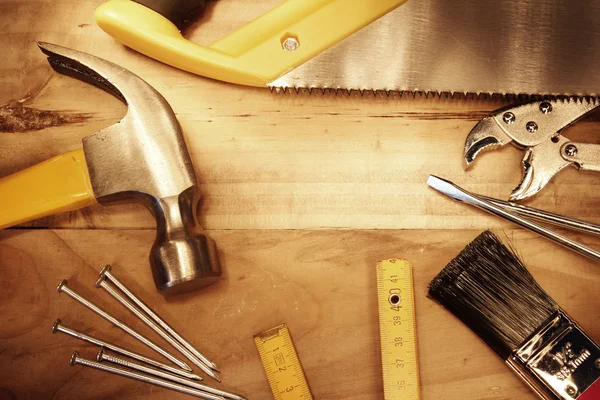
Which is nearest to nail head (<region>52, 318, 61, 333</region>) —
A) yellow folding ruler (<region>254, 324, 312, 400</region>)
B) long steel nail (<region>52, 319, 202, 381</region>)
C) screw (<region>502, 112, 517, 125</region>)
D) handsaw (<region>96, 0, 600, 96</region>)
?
long steel nail (<region>52, 319, 202, 381</region>)

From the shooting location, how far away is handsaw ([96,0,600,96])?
1236 millimetres

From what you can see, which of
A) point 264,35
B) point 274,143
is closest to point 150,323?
point 274,143

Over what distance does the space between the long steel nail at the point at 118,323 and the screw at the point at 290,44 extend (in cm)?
69

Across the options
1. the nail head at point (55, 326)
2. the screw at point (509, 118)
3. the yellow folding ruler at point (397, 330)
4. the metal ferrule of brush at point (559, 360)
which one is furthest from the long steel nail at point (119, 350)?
the screw at point (509, 118)

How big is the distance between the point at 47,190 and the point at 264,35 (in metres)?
0.56

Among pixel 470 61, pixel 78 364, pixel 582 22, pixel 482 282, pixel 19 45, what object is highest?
pixel 582 22

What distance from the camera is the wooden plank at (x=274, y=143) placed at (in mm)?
1275

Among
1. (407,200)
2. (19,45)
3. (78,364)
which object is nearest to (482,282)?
(407,200)

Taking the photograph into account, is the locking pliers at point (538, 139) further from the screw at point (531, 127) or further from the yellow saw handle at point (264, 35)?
the yellow saw handle at point (264, 35)

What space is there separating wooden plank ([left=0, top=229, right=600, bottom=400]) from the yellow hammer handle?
0.10 metres

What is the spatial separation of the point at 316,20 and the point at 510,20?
0.43 meters

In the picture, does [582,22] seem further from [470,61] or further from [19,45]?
[19,45]

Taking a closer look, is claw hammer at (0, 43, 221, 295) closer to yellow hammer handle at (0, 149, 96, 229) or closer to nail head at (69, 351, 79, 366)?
yellow hammer handle at (0, 149, 96, 229)

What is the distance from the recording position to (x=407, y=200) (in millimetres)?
1278
